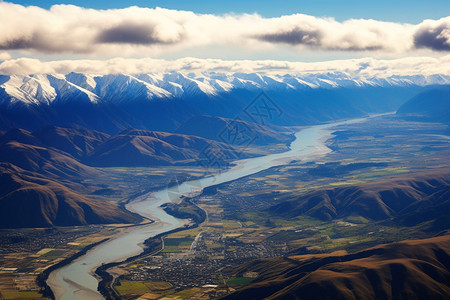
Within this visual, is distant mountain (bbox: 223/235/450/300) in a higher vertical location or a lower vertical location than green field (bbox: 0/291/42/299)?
higher

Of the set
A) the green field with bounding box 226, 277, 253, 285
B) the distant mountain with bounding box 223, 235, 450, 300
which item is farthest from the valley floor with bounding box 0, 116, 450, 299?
the distant mountain with bounding box 223, 235, 450, 300

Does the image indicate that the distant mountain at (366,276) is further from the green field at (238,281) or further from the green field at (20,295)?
the green field at (20,295)

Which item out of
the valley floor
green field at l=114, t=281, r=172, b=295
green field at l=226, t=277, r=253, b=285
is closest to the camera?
green field at l=114, t=281, r=172, b=295

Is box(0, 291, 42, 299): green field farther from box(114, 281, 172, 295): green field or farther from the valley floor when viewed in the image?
box(114, 281, 172, 295): green field

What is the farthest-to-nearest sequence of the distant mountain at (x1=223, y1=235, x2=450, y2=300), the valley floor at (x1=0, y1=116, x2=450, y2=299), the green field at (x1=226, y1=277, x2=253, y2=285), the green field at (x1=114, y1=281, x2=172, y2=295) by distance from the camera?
1. the valley floor at (x1=0, y1=116, x2=450, y2=299)
2. the green field at (x1=226, y1=277, x2=253, y2=285)
3. the green field at (x1=114, y1=281, x2=172, y2=295)
4. the distant mountain at (x1=223, y1=235, x2=450, y2=300)

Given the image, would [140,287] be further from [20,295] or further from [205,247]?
[205,247]

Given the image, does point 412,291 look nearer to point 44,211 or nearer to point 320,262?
point 320,262

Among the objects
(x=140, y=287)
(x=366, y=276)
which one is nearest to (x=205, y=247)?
(x=140, y=287)

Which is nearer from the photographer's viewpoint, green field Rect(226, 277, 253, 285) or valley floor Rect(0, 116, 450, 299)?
green field Rect(226, 277, 253, 285)
